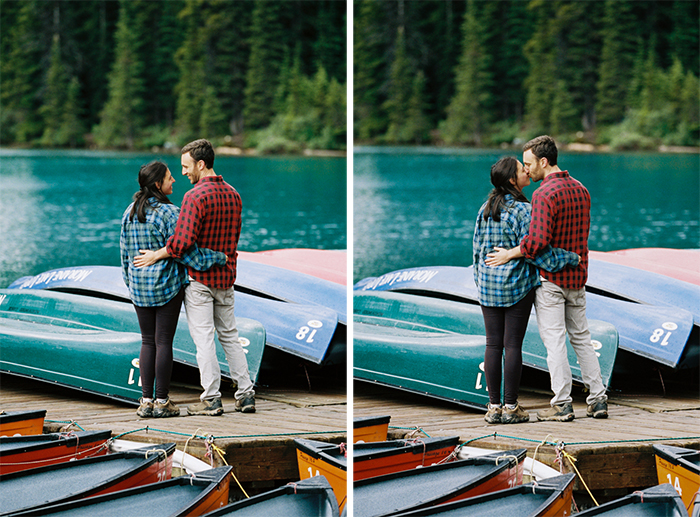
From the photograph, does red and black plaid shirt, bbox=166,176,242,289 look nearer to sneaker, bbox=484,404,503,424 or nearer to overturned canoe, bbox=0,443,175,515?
overturned canoe, bbox=0,443,175,515

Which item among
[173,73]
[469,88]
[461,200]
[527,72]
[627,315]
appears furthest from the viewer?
[461,200]

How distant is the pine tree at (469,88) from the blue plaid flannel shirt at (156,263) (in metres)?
1.91

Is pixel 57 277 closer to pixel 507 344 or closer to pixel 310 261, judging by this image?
pixel 310 261

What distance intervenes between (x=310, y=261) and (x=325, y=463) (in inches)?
70.0

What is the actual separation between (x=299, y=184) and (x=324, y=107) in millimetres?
529

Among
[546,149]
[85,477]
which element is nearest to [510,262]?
[546,149]

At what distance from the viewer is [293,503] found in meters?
2.12

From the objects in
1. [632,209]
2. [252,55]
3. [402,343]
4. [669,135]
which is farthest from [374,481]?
[632,209]

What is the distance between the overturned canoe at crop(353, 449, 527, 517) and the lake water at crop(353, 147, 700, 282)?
142cm

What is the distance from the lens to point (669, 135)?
4.01m

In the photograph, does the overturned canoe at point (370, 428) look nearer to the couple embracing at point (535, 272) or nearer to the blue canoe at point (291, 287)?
the couple embracing at point (535, 272)

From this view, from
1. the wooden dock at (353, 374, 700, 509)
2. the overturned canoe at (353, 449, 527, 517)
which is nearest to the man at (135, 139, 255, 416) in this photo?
the wooden dock at (353, 374, 700, 509)

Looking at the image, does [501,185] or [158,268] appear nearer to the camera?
[501,185]

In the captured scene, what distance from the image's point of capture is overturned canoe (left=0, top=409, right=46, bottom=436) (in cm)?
259
